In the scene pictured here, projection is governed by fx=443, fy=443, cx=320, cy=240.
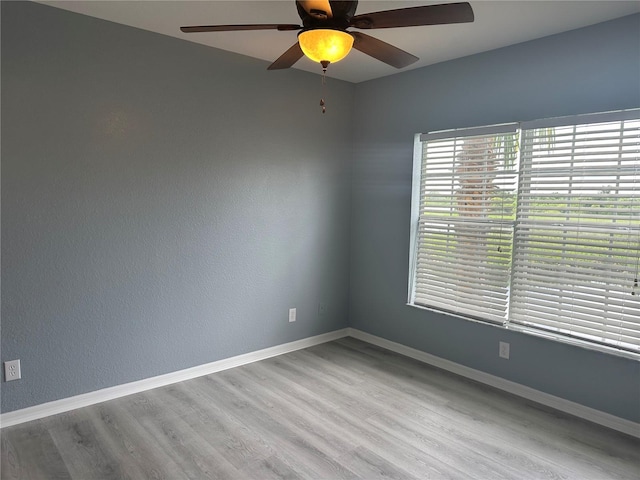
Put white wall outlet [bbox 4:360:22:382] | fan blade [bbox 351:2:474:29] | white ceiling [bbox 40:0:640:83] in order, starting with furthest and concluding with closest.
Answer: white wall outlet [bbox 4:360:22:382]
white ceiling [bbox 40:0:640:83]
fan blade [bbox 351:2:474:29]

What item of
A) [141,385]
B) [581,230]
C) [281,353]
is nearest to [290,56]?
[581,230]

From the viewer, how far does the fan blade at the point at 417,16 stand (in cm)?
175

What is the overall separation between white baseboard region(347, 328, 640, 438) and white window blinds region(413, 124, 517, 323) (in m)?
0.46

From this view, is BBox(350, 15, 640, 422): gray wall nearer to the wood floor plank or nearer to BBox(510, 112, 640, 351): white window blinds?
BBox(510, 112, 640, 351): white window blinds

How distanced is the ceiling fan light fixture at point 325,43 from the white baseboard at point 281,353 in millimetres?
2568

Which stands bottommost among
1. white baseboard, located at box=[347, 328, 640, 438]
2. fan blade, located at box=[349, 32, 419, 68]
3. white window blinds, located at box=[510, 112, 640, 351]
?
white baseboard, located at box=[347, 328, 640, 438]

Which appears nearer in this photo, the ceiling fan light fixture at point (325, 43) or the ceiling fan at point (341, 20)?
the ceiling fan at point (341, 20)

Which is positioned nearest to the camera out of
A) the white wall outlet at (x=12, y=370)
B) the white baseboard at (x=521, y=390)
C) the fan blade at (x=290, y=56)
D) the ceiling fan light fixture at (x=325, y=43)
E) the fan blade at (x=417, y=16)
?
the fan blade at (x=417, y=16)

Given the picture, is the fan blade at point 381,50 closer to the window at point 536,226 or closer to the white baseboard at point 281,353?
the window at point 536,226

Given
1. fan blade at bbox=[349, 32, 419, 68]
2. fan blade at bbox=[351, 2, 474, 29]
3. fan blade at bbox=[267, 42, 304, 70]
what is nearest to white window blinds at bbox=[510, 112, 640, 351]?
fan blade at bbox=[349, 32, 419, 68]

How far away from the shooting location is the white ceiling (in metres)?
2.54

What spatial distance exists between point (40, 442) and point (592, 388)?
3.40 metres

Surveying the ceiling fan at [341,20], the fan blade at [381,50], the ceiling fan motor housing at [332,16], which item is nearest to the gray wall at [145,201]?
the ceiling fan at [341,20]

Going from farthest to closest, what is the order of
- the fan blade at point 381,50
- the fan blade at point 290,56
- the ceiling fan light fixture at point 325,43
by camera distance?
the fan blade at point 290,56
the fan blade at point 381,50
the ceiling fan light fixture at point 325,43
